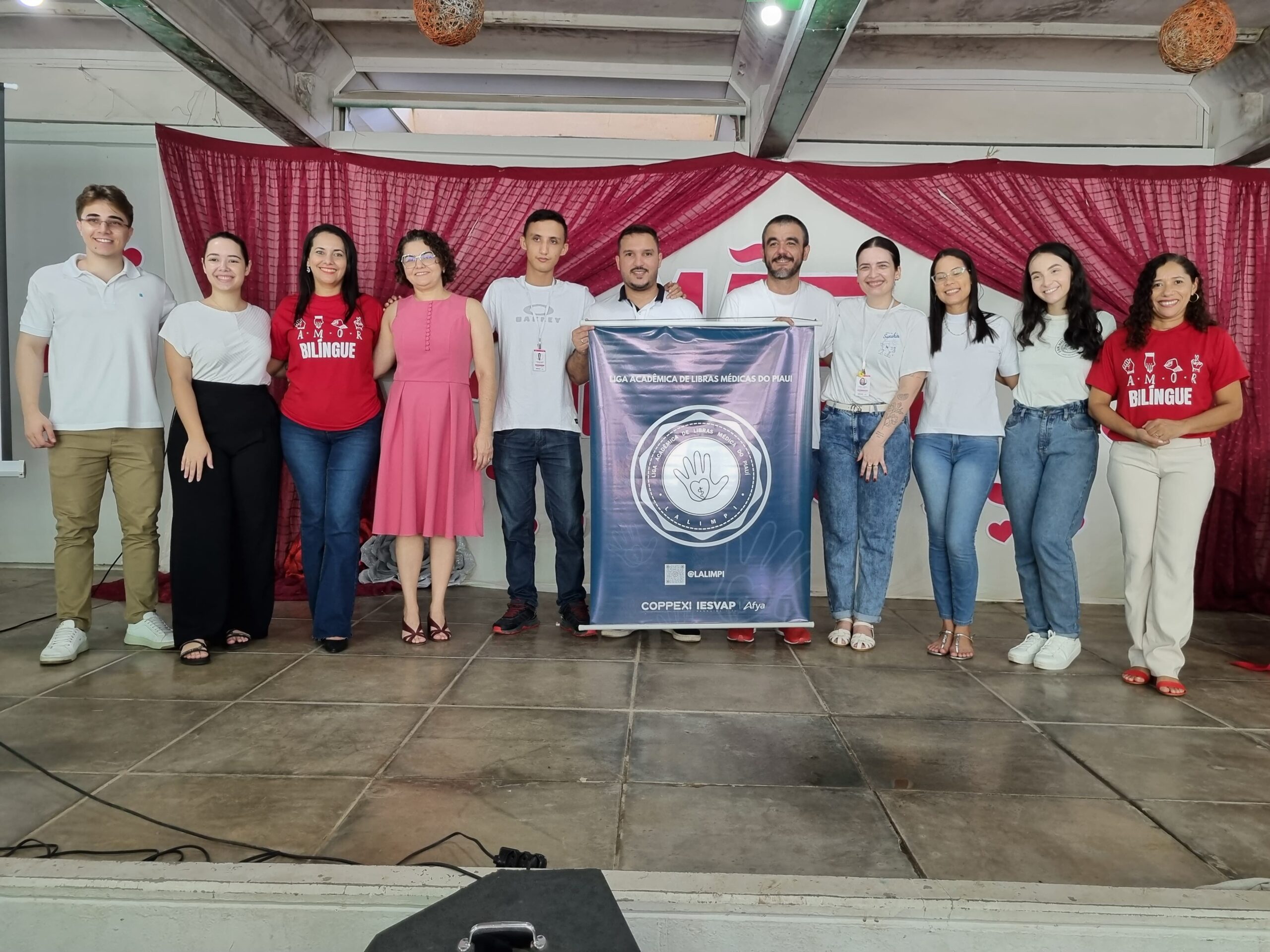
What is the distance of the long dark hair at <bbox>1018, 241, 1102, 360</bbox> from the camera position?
281 cm

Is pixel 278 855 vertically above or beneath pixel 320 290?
beneath

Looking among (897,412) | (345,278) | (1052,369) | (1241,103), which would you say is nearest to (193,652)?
(345,278)

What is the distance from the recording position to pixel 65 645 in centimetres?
277

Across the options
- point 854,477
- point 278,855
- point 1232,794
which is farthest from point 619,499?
point 1232,794

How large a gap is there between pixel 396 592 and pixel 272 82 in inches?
92.7

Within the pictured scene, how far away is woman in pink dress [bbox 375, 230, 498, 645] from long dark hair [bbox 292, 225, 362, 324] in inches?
5.3

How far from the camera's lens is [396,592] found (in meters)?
4.02

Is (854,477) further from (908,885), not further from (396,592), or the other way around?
(396,592)

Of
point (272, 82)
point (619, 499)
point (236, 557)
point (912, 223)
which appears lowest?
point (236, 557)

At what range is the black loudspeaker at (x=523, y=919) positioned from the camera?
3.25ft

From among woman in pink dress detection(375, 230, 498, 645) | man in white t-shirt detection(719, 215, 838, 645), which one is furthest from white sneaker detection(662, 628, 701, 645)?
woman in pink dress detection(375, 230, 498, 645)

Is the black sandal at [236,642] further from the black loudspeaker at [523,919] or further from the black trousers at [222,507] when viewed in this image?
the black loudspeaker at [523,919]

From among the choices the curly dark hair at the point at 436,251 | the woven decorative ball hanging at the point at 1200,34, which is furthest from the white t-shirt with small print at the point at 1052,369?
the curly dark hair at the point at 436,251

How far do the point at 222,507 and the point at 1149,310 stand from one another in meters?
3.21
